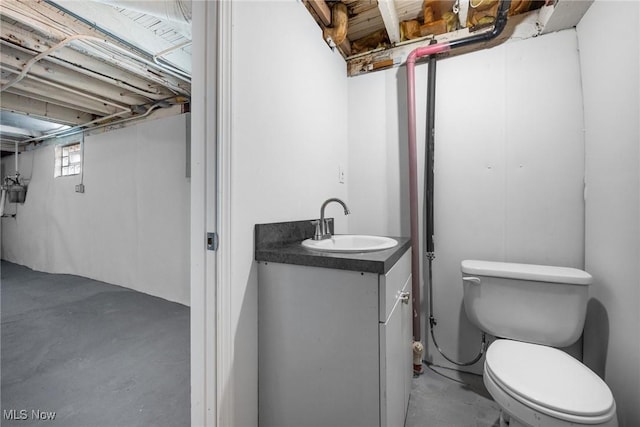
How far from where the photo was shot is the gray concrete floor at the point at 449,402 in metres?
1.28

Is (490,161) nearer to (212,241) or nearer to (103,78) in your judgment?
(212,241)

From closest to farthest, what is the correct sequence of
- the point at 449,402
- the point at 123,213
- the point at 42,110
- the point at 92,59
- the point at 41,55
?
the point at 449,402 → the point at 41,55 → the point at 92,59 → the point at 42,110 → the point at 123,213

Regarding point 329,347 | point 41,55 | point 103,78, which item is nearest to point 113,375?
point 329,347

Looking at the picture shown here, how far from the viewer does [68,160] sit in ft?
13.0

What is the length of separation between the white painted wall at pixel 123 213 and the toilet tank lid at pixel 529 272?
263cm

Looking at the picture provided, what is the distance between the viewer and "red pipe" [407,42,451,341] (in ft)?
5.45

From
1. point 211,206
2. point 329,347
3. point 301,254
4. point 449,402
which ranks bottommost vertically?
point 449,402

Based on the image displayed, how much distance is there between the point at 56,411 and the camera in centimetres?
129

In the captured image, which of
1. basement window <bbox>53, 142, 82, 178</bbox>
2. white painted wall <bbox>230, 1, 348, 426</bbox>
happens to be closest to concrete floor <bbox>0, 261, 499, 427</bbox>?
white painted wall <bbox>230, 1, 348, 426</bbox>

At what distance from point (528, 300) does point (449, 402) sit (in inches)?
27.2

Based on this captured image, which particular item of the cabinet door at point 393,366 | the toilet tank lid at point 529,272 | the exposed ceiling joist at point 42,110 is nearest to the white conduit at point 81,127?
the exposed ceiling joist at point 42,110

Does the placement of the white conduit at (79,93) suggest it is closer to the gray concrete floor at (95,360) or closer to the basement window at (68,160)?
the basement window at (68,160)

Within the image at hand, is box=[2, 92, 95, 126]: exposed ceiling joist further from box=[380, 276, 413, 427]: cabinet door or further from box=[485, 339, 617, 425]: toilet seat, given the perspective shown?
box=[485, 339, 617, 425]: toilet seat

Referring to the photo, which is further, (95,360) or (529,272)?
(95,360)
